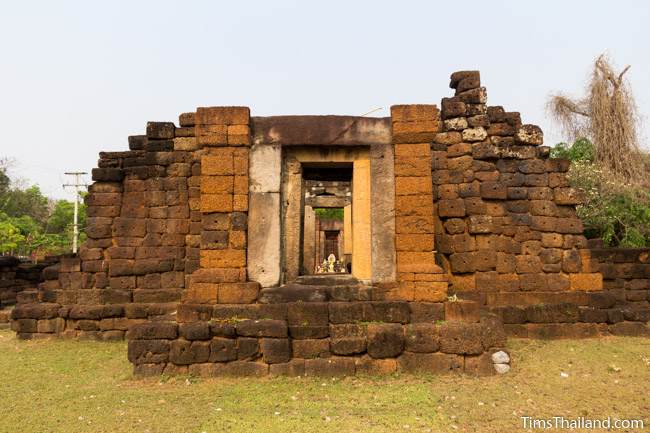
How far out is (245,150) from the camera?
596 centimetres

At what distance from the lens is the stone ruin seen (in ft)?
17.8

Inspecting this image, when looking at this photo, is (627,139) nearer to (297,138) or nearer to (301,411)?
(297,138)

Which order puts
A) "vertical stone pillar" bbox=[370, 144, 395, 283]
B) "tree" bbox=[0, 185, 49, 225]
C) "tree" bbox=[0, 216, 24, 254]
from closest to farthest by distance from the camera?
1. "vertical stone pillar" bbox=[370, 144, 395, 283]
2. "tree" bbox=[0, 216, 24, 254]
3. "tree" bbox=[0, 185, 49, 225]

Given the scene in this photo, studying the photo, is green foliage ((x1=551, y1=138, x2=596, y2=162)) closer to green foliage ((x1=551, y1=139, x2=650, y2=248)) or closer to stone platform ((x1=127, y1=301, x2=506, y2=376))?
green foliage ((x1=551, y1=139, x2=650, y2=248))

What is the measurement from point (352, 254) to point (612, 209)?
10370 millimetres

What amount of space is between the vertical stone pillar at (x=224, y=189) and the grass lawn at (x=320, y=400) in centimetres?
163

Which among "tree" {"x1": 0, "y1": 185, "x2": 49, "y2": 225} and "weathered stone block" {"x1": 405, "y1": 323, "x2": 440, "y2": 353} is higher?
"tree" {"x1": 0, "y1": 185, "x2": 49, "y2": 225}

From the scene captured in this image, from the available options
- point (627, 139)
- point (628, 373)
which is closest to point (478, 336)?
point (628, 373)

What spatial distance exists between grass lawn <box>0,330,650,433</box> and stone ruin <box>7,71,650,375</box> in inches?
15.9

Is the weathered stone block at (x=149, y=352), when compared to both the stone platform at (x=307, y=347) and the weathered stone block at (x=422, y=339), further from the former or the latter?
the weathered stone block at (x=422, y=339)

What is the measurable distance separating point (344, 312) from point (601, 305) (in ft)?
19.3

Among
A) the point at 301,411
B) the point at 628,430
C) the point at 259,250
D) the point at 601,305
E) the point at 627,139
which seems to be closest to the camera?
the point at 628,430

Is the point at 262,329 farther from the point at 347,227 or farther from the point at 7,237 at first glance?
the point at 7,237

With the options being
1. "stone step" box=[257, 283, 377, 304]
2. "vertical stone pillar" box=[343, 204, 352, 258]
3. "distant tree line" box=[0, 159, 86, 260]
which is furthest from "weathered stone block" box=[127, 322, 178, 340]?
"distant tree line" box=[0, 159, 86, 260]
